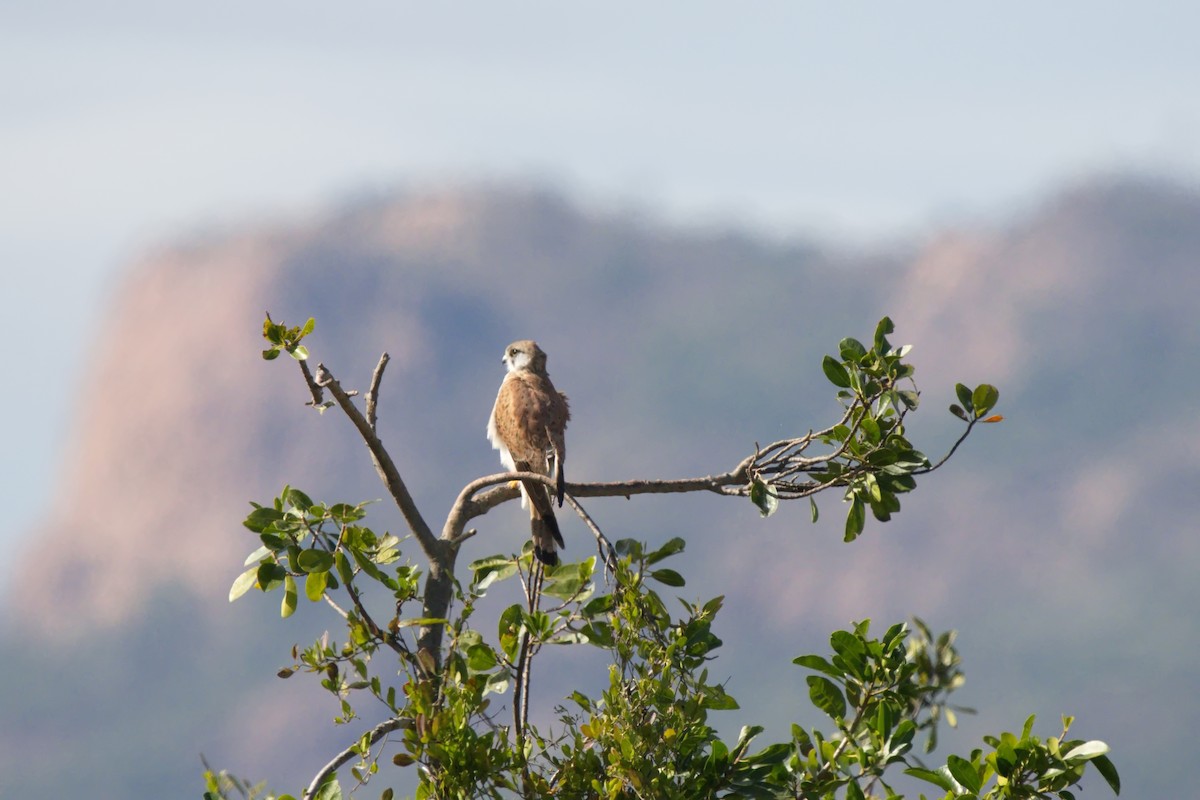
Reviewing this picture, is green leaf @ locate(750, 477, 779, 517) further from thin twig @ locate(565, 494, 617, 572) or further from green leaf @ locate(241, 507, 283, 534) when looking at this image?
green leaf @ locate(241, 507, 283, 534)

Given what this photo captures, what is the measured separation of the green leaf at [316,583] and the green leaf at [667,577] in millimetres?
1055

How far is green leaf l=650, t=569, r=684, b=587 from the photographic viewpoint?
15.6 ft

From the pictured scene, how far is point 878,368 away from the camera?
5.04 m

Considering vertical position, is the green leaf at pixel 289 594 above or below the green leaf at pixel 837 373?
below

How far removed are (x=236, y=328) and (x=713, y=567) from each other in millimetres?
61565

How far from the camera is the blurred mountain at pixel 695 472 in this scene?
473 feet

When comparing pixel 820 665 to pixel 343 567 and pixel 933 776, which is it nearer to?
pixel 933 776

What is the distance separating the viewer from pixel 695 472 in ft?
556

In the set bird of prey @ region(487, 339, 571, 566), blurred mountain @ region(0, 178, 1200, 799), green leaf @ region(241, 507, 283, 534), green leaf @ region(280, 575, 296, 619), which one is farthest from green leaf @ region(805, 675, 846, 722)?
blurred mountain @ region(0, 178, 1200, 799)

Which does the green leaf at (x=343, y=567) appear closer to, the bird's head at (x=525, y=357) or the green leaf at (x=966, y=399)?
the green leaf at (x=966, y=399)

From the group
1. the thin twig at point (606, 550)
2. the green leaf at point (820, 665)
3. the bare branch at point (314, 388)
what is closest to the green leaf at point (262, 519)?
the bare branch at point (314, 388)

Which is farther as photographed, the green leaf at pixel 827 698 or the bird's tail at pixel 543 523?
the bird's tail at pixel 543 523

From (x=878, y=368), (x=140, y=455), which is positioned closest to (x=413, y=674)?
(x=878, y=368)

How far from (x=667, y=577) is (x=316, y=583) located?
1.19 metres
